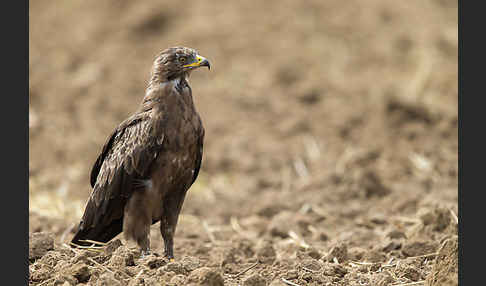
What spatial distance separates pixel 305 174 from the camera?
10961 mm

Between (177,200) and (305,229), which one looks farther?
(305,229)

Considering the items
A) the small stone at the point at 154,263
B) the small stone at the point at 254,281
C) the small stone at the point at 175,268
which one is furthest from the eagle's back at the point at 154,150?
the small stone at the point at 254,281

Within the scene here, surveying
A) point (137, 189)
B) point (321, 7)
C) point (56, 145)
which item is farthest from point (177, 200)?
point (321, 7)

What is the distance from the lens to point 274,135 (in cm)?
1251

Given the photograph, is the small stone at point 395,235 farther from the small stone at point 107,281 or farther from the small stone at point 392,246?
the small stone at point 107,281

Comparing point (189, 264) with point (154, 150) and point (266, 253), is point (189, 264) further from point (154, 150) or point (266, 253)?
point (266, 253)

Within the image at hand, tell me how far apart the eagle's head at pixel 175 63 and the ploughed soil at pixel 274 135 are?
4.97 feet

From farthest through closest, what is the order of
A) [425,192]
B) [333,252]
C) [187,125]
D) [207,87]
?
[207,87] < [425,192] < [333,252] < [187,125]

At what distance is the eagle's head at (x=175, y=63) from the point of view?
6043mm

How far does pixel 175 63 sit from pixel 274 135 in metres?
6.58

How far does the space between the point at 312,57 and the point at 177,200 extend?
8873mm

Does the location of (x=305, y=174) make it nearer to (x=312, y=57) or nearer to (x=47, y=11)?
(x=312, y=57)

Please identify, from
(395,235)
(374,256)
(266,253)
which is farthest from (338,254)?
(395,235)

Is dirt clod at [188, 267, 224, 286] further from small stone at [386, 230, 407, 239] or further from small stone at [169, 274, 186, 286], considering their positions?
small stone at [386, 230, 407, 239]
